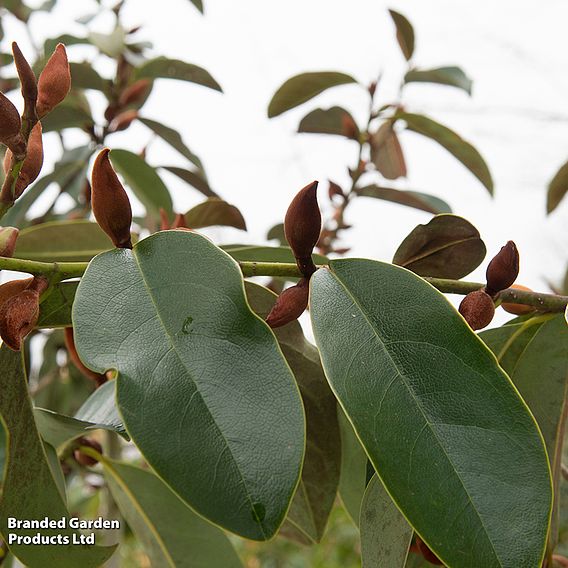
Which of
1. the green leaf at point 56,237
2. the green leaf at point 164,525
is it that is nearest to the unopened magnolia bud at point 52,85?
the green leaf at point 56,237

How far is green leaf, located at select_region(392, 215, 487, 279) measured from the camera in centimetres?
55

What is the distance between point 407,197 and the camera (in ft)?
3.92

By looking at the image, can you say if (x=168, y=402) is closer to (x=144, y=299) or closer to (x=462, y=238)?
(x=144, y=299)

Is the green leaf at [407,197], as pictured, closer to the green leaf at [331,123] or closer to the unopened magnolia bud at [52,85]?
the green leaf at [331,123]

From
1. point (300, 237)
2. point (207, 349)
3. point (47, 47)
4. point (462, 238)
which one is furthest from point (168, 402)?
point (47, 47)

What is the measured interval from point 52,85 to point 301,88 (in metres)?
0.69

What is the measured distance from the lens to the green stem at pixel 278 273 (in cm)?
45

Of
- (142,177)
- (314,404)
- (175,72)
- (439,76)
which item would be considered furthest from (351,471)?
(439,76)

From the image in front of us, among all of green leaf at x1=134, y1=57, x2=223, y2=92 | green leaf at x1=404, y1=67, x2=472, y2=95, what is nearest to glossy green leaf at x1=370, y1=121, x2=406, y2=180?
green leaf at x1=404, y1=67, x2=472, y2=95

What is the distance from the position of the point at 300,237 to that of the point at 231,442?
0.15m

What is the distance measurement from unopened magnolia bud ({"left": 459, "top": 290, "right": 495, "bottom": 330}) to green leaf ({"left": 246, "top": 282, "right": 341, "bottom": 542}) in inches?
5.4

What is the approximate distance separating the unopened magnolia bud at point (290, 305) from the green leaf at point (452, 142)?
0.68m

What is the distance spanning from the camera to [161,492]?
0.72 m

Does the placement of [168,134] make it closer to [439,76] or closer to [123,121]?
[123,121]
